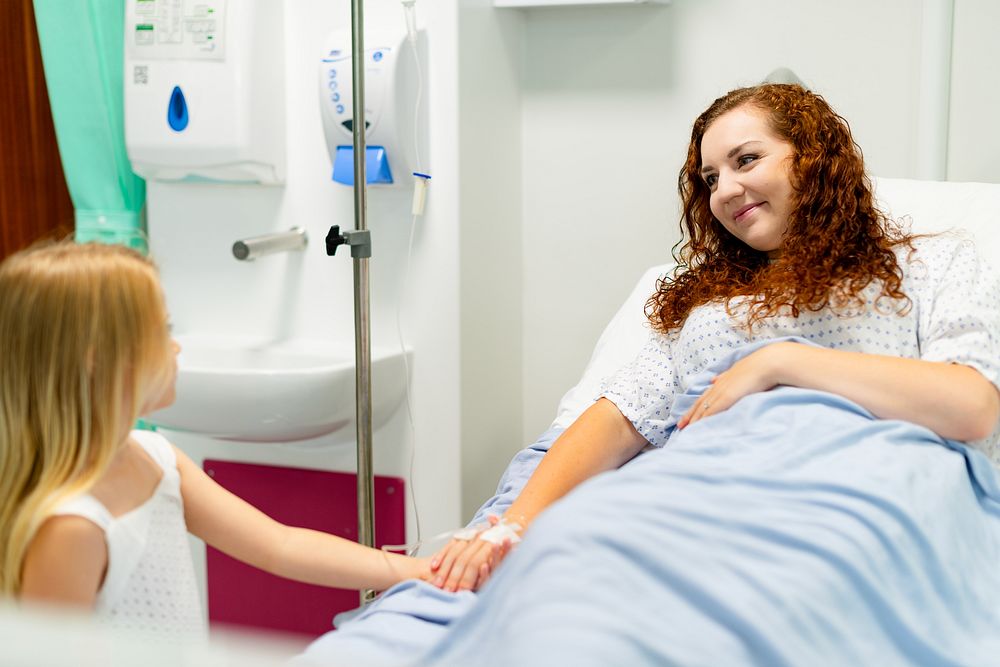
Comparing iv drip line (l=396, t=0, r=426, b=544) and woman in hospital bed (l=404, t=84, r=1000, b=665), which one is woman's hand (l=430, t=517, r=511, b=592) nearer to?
woman in hospital bed (l=404, t=84, r=1000, b=665)

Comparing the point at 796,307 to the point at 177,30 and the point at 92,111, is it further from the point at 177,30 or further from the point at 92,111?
the point at 177,30

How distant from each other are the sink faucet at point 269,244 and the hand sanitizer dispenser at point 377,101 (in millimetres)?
165

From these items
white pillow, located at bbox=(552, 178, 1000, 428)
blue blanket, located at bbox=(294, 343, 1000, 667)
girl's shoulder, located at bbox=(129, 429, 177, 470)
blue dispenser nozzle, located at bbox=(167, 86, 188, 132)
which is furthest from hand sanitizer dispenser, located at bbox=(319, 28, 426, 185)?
girl's shoulder, located at bbox=(129, 429, 177, 470)

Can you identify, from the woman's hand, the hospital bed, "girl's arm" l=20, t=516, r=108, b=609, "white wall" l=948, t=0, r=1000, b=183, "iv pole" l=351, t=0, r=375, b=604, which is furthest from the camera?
"white wall" l=948, t=0, r=1000, b=183

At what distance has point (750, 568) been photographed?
995 mm

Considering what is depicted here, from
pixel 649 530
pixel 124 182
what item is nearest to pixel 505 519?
pixel 649 530

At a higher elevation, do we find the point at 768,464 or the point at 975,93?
the point at 975,93

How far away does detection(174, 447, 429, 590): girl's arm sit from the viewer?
1.09 m

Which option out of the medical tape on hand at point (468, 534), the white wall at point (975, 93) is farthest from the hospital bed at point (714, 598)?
the white wall at point (975, 93)

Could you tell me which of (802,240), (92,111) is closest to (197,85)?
(92,111)

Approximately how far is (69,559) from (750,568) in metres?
0.57

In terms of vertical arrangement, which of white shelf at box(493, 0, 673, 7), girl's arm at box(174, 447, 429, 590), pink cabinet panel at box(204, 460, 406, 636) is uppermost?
white shelf at box(493, 0, 673, 7)

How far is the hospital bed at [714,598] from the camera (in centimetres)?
90

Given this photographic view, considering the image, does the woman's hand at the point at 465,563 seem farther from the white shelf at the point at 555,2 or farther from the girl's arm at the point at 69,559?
the white shelf at the point at 555,2
